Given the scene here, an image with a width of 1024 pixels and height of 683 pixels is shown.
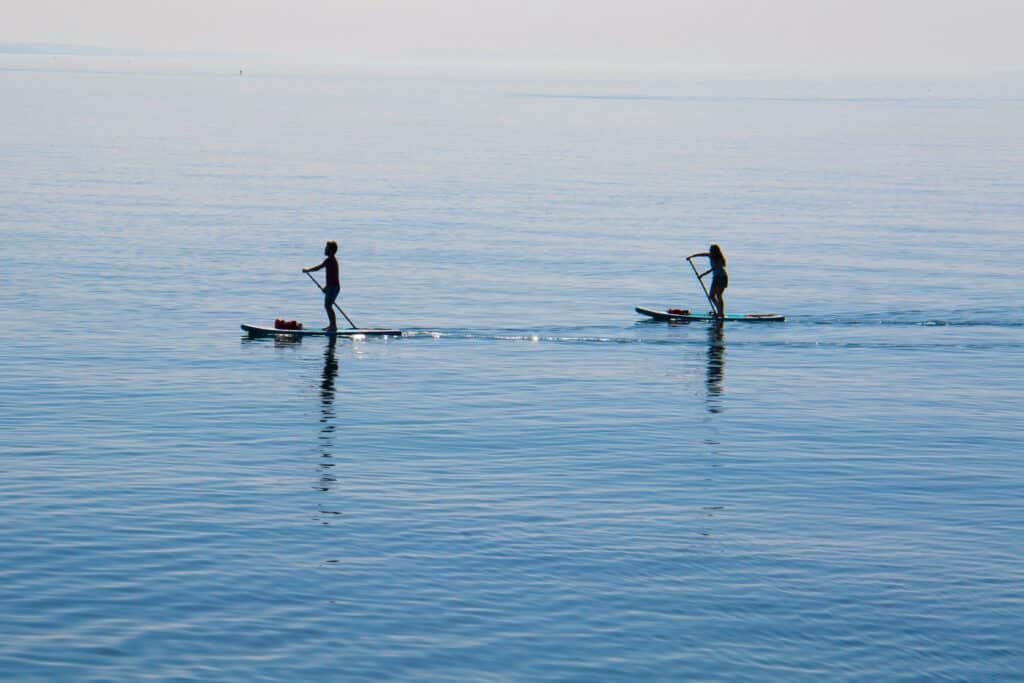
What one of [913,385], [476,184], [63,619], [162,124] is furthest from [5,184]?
[162,124]

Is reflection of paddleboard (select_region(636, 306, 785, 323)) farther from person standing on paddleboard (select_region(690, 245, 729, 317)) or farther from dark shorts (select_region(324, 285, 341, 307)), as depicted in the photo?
dark shorts (select_region(324, 285, 341, 307))

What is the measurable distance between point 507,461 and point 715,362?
12.6 meters

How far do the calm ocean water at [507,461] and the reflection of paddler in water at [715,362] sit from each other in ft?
0.65

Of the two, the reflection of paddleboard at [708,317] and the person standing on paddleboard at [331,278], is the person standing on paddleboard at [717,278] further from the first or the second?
the person standing on paddleboard at [331,278]

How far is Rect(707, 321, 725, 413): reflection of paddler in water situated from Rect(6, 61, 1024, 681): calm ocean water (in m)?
0.20

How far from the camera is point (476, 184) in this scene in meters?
103

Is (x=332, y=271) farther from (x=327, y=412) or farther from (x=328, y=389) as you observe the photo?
(x=327, y=412)

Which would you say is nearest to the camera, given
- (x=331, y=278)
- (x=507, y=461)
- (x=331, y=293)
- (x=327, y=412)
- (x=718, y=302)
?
(x=507, y=461)

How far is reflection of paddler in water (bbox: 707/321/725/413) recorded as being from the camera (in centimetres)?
3609

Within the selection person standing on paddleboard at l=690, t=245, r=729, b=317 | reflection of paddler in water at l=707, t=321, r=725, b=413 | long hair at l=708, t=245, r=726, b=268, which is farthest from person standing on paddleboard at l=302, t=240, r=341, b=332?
long hair at l=708, t=245, r=726, b=268

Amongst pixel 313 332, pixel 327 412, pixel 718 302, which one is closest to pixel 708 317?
pixel 718 302

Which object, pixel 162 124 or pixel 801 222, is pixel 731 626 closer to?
pixel 801 222

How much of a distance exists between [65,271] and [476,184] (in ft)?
164

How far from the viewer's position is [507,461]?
29234mm
